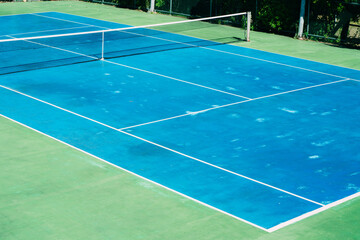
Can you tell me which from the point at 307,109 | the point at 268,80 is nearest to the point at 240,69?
the point at 268,80

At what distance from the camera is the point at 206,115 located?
710 inches

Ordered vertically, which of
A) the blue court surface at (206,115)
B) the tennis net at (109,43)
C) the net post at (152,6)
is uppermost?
the net post at (152,6)

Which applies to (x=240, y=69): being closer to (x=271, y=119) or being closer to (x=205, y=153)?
(x=271, y=119)

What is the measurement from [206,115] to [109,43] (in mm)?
10629

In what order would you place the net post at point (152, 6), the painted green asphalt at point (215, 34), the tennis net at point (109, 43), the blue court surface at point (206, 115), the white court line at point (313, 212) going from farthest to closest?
the net post at point (152, 6), the painted green asphalt at point (215, 34), the tennis net at point (109, 43), the blue court surface at point (206, 115), the white court line at point (313, 212)

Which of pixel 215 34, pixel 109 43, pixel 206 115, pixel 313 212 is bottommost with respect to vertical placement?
pixel 313 212

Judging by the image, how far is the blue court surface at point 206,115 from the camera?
13.4m

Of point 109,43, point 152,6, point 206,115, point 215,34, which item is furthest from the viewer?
point 152,6

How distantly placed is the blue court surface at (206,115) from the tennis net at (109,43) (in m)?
0.08

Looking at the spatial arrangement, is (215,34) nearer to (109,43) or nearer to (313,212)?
(109,43)

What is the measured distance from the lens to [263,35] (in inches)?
1211

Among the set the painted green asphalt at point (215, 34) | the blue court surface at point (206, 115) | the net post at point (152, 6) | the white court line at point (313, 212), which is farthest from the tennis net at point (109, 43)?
the white court line at point (313, 212)

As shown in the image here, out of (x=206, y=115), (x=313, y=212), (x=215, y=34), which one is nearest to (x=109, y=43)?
(x=215, y=34)

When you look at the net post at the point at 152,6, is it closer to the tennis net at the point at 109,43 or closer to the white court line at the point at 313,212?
the tennis net at the point at 109,43
